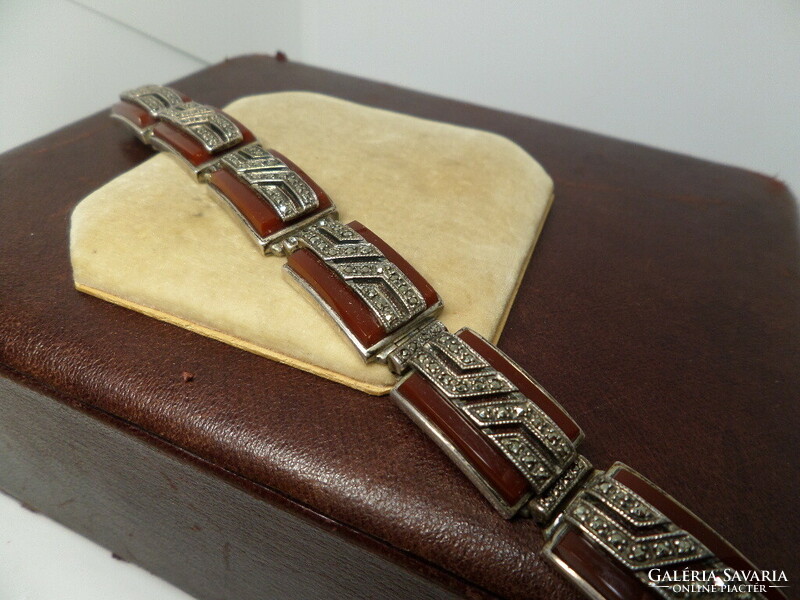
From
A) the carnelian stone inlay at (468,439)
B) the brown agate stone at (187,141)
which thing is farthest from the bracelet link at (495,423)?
the brown agate stone at (187,141)

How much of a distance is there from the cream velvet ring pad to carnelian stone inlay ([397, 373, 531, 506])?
6 cm

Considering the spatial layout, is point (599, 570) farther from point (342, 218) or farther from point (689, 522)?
point (342, 218)

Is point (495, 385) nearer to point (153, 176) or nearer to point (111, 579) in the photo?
point (153, 176)

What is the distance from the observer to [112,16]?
5.58ft

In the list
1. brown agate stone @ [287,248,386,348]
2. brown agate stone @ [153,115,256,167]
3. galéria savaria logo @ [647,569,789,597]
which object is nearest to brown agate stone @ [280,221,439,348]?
brown agate stone @ [287,248,386,348]

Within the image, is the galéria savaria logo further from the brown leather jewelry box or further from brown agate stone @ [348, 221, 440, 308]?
brown agate stone @ [348, 221, 440, 308]

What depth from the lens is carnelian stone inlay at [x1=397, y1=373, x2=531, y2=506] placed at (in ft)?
2.18

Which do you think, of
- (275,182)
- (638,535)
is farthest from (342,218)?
(638,535)

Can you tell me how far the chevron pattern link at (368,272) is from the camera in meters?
0.79

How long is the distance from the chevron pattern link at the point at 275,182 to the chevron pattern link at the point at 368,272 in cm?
5

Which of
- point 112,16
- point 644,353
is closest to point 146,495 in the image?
point 644,353

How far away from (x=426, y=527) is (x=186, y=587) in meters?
0.59

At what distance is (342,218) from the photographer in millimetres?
977

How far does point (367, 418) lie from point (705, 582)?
40 cm
